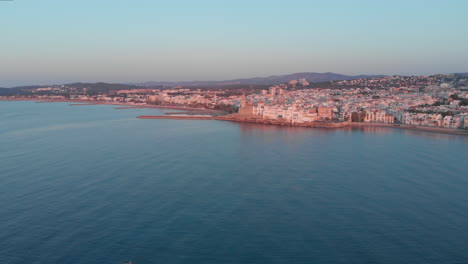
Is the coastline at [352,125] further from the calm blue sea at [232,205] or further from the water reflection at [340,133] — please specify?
the calm blue sea at [232,205]

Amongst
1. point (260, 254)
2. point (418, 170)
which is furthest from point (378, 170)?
point (260, 254)

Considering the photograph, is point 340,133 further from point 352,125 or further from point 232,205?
point 232,205

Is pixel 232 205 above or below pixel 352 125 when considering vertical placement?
below

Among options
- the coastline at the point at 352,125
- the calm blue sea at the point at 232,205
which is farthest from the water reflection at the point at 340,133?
the calm blue sea at the point at 232,205

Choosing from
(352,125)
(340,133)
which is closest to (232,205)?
(340,133)

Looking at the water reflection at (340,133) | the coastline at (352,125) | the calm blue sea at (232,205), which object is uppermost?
the coastline at (352,125)

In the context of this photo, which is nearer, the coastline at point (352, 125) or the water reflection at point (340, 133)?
the water reflection at point (340, 133)

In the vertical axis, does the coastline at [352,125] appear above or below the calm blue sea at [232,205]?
above

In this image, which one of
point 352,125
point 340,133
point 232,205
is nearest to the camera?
point 232,205

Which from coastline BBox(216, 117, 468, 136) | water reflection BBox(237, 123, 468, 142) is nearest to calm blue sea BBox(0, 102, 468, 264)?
water reflection BBox(237, 123, 468, 142)
